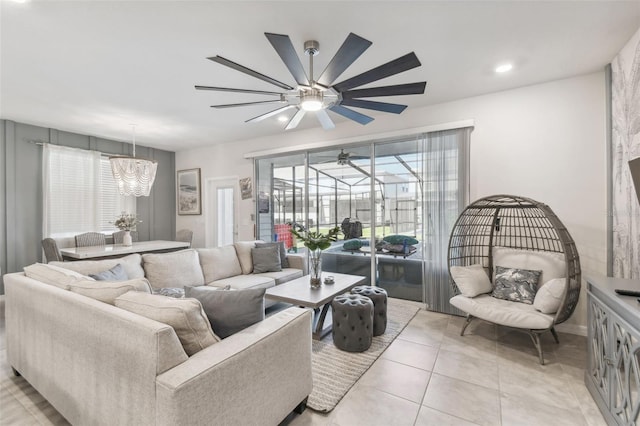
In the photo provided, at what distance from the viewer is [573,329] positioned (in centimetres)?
302

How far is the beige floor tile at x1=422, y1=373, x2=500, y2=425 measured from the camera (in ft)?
5.99

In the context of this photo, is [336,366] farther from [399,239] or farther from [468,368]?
[399,239]

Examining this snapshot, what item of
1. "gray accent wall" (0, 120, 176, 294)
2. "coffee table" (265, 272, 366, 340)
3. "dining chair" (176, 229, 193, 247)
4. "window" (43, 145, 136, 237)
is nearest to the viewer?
"coffee table" (265, 272, 366, 340)

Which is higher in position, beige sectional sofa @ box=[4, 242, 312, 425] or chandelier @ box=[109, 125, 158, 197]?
chandelier @ box=[109, 125, 158, 197]

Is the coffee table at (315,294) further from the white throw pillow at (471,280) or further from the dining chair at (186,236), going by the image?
the dining chair at (186,236)

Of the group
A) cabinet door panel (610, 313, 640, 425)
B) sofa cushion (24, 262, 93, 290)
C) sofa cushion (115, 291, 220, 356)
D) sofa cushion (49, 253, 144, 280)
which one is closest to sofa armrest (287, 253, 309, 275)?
sofa cushion (49, 253, 144, 280)

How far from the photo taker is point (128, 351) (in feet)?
Answer: 4.24

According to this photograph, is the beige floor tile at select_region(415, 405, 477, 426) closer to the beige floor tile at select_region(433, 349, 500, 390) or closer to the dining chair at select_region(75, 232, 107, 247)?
the beige floor tile at select_region(433, 349, 500, 390)

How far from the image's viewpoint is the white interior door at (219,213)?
6.14 metres

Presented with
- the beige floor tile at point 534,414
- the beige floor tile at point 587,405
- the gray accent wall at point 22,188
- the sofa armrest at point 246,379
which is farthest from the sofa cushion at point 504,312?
the gray accent wall at point 22,188

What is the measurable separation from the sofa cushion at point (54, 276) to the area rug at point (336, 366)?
5.96ft

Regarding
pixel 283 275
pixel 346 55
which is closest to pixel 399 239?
pixel 283 275

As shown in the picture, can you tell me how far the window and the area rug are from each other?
483 centimetres

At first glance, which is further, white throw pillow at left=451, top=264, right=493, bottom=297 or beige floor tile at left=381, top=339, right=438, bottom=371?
white throw pillow at left=451, top=264, right=493, bottom=297
